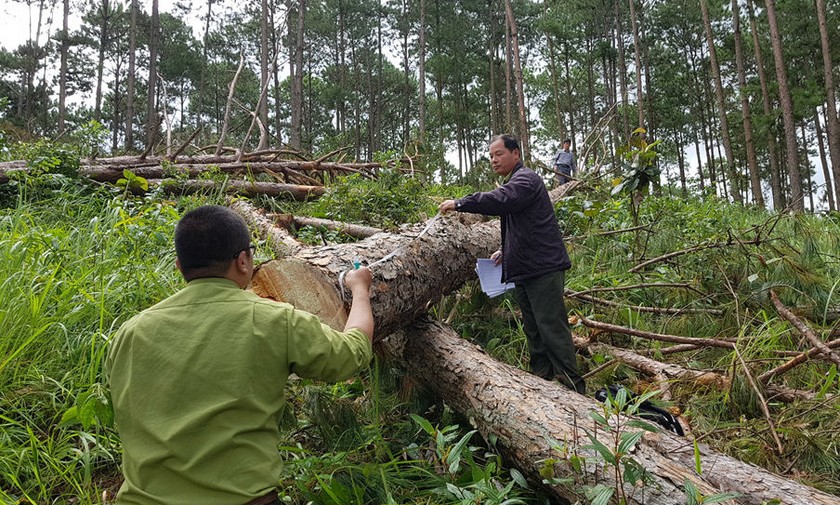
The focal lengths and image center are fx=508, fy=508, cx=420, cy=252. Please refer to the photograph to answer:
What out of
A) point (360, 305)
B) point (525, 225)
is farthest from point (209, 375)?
point (525, 225)

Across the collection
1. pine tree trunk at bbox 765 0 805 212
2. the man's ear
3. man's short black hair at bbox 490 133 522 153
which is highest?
pine tree trunk at bbox 765 0 805 212

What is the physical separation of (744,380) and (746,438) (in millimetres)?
456

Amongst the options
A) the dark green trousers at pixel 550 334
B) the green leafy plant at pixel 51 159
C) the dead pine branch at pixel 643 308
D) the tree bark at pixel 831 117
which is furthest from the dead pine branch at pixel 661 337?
the tree bark at pixel 831 117

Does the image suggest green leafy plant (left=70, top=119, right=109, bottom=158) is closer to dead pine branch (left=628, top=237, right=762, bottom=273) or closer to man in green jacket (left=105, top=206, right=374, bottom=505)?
man in green jacket (left=105, top=206, right=374, bottom=505)

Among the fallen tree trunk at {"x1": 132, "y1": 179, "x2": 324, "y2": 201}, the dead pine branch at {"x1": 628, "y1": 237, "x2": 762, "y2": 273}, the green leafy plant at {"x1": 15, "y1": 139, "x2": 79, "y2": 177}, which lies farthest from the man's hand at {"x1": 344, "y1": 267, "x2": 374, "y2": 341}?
the green leafy plant at {"x1": 15, "y1": 139, "x2": 79, "y2": 177}

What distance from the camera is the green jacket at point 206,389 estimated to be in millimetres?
1343

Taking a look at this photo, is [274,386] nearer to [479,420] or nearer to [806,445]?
[479,420]

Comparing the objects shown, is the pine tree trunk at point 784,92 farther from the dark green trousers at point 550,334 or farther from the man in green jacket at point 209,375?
the man in green jacket at point 209,375

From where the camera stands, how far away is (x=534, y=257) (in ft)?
10.8

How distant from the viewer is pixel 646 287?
14.3 ft

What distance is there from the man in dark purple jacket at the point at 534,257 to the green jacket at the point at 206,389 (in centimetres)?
183

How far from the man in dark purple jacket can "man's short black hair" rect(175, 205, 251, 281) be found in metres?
1.78

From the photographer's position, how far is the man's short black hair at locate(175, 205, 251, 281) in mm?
1482

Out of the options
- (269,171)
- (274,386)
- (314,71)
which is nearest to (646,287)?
(274,386)
